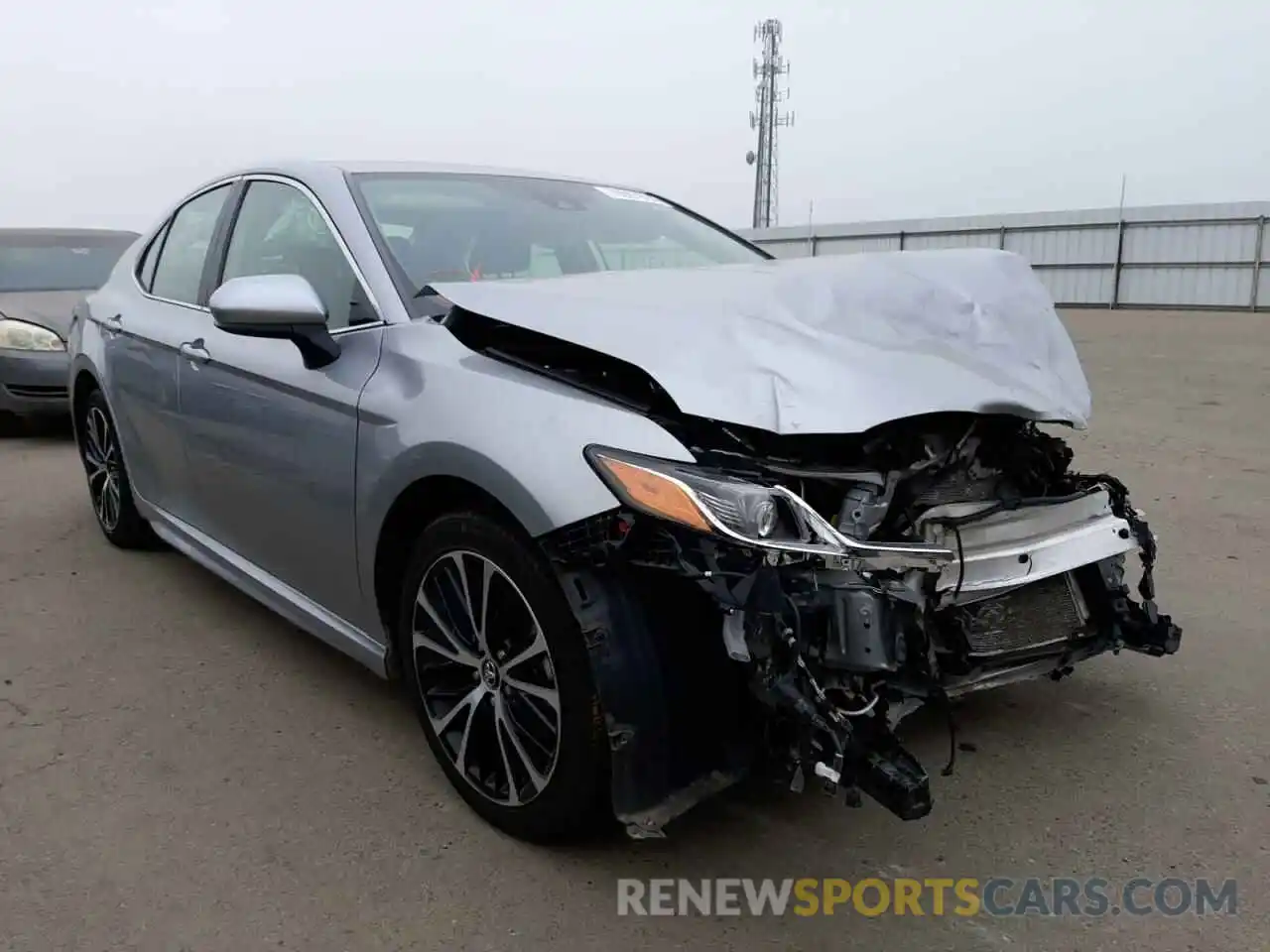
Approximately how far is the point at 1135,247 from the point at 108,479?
2520 cm

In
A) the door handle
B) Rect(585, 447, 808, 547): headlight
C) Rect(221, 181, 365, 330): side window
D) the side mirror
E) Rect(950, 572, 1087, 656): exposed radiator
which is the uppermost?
Rect(221, 181, 365, 330): side window

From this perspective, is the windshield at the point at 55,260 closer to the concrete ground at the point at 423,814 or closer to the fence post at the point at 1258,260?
the concrete ground at the point at 423,814

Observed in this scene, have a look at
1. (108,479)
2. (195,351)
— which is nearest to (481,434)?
(195,351)

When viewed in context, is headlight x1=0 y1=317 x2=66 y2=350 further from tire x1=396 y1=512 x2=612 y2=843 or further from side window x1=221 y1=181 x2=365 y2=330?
tire x1=396 y1=512 x2=612 y2=843

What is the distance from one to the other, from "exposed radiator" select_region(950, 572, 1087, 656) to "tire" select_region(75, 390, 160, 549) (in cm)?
350

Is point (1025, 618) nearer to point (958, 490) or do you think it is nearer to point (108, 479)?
point (958, 490)

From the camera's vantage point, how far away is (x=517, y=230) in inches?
126

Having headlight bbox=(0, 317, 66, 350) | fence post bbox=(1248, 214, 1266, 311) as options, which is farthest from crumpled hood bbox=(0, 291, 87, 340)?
fence post bbox=(1248, 214, 1266, 311)

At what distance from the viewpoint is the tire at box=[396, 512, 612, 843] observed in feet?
7.00

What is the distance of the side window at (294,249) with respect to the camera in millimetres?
2826

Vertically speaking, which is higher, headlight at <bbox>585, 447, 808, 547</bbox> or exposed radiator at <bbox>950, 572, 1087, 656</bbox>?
headlight at <bbox>585, 447, 808, 547</bbox>

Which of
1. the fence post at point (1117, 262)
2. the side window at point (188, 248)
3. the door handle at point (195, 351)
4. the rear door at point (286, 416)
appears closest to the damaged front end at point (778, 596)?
the rear door at point (286, 416)

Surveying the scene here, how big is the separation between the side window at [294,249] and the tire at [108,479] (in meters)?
1.33

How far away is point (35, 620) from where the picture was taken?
3805 mm
